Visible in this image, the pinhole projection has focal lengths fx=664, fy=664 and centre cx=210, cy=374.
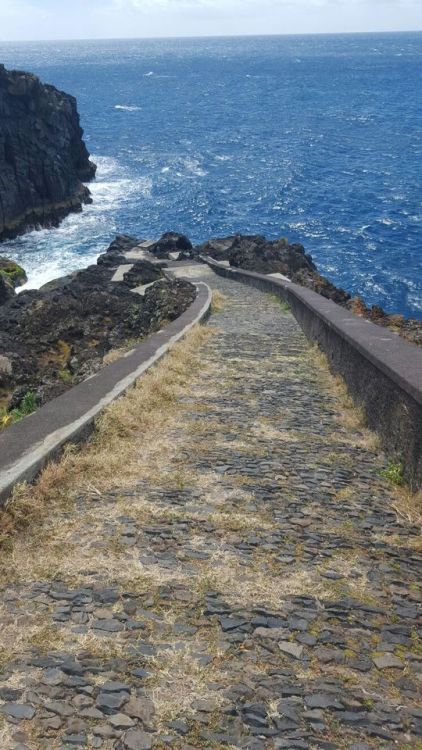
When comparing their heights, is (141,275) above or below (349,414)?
below

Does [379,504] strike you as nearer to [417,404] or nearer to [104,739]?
[417,404]

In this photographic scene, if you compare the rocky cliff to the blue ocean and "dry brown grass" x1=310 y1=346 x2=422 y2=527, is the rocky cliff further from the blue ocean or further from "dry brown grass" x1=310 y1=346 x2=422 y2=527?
"dry brown grass" x1=310 y1=346 x2=422 y2=527

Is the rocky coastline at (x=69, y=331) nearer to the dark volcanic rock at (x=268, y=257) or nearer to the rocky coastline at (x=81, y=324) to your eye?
the rocky coastline at (x=81, y=324)

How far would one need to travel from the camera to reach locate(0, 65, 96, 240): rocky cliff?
45969 mm

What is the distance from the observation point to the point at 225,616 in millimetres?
3906

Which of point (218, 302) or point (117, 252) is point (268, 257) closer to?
point (117, 252)

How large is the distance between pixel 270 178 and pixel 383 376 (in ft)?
193

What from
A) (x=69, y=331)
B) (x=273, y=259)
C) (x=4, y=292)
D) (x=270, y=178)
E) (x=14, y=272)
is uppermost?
(x=270, y=178)

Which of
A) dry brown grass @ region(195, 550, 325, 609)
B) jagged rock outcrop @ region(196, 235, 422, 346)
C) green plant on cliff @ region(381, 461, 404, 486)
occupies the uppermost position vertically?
dry brown grass @ region(195, 550, 325, 609)

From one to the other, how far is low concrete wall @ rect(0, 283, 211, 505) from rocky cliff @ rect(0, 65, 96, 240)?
3830 cm

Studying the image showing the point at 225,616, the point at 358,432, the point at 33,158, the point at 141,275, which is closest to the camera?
the point at 225,616

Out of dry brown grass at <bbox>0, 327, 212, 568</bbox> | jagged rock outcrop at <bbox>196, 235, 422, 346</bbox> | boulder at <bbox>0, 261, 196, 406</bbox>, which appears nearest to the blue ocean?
jagged rock outcrop at <bbox>196, 235, 422, 346</bbox>

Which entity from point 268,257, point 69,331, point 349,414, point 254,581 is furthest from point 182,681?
point 268,257

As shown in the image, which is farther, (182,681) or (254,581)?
(254,581)
